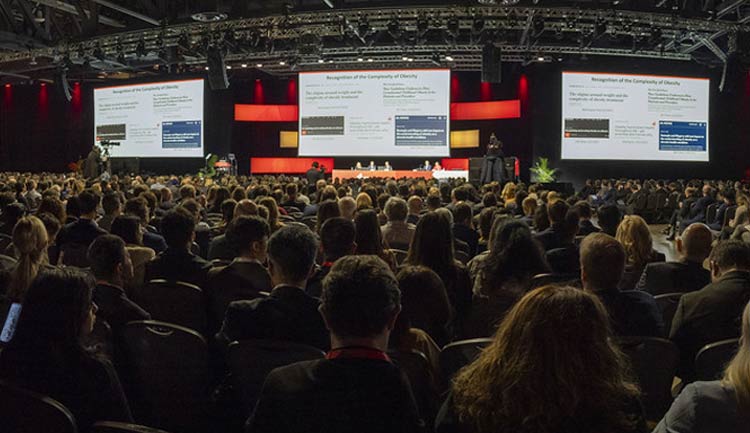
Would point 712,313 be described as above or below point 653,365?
above

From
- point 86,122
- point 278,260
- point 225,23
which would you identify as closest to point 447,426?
point 278,260

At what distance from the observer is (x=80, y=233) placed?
5148mm

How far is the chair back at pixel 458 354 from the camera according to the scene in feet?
7.84

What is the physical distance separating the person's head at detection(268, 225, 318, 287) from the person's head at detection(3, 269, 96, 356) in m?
0.90

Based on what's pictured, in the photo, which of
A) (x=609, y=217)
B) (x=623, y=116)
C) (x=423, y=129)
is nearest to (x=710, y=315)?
(x=609, y=217)

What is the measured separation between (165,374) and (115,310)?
0.47 m

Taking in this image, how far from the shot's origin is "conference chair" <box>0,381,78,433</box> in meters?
1.72

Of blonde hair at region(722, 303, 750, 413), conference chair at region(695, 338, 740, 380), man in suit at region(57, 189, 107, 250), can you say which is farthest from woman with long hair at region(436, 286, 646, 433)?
man in suit at region(57, 189, 107, 250)

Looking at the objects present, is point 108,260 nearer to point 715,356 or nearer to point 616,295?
point 616,295

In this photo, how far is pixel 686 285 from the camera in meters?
4.15

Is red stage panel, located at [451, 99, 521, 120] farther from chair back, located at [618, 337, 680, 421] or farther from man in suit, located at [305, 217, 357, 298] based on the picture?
chair back, located at [618, 337, 680, 421]

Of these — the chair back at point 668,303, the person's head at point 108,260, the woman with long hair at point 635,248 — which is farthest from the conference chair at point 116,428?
the woman with long hair at point 635,248

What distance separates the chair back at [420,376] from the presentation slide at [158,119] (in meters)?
19.6

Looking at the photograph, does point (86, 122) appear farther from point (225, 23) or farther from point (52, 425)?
point (52, 425)
